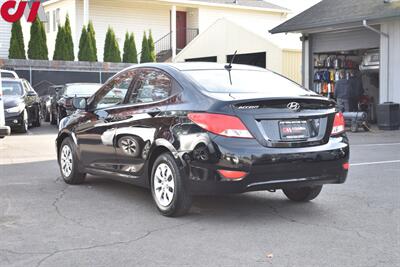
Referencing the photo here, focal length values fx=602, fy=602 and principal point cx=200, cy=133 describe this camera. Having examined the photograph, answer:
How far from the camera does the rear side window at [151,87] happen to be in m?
6.52

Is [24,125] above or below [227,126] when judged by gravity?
below

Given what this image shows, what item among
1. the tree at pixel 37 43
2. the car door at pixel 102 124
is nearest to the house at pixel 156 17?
the tree at pixel 37 43

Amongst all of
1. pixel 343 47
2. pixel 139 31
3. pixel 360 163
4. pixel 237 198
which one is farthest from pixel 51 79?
pixel 237 198

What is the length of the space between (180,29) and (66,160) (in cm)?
2903

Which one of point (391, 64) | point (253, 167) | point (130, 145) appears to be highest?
point (391, 64)

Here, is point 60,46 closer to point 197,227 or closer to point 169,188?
point 169,188

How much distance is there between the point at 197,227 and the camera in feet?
19.0

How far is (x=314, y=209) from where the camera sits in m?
6.64

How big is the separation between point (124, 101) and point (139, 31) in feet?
92.0

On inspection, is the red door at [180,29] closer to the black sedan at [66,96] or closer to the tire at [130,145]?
the black sedan at [66,96]

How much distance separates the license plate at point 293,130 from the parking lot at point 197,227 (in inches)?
34.0

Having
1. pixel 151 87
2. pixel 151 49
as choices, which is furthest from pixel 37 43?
pixel 151 87

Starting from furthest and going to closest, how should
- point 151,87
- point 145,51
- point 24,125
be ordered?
point 145,51 < point 24,125 < point 151,87

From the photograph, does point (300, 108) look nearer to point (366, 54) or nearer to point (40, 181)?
point (40, 181)
